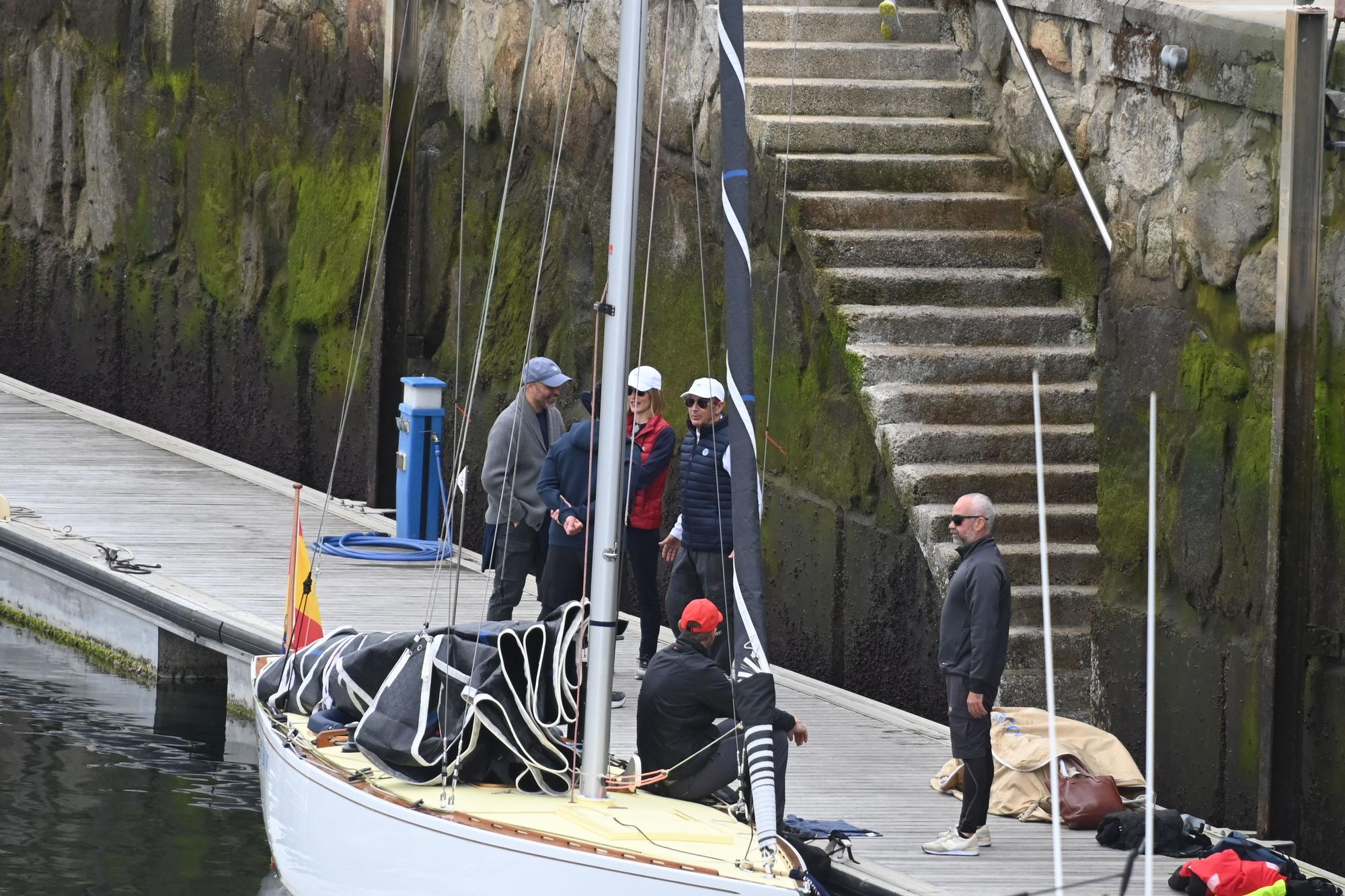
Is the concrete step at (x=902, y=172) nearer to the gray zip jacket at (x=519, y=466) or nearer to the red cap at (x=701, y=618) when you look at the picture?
the gray zip jacket at (x=519, y=466)

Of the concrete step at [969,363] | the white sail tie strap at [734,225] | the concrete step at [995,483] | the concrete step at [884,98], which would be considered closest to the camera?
the white sail tie strap at [734,225]

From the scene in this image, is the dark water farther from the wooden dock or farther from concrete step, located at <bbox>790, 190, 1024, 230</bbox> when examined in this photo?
concrete step, located at <bbox>790, 190, 1024, 230</bbox>

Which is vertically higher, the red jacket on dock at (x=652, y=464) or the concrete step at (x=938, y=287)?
the concrete step at (x=938, y=287)

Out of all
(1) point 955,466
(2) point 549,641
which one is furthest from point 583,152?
(2) point 549,641

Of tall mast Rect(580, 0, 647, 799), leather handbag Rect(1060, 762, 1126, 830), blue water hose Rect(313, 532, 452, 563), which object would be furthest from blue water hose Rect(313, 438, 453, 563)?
tall mast Rect(580, 0, 647, 799)

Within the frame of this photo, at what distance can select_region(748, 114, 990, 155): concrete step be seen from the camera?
469 inches

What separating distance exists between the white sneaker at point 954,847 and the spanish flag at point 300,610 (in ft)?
9.00

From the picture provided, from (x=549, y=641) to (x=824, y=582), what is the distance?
12.4 ft

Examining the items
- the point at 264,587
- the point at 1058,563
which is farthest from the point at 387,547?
the point at 1058,563

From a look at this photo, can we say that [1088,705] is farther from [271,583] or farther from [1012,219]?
[271,583]

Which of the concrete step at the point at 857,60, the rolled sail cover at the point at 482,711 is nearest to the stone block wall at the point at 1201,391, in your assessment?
the concrete step at the point at 857,60

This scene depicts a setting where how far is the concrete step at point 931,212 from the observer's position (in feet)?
38.4

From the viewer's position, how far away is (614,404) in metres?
7.49

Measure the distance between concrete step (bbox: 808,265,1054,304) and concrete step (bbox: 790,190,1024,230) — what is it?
0.33m
